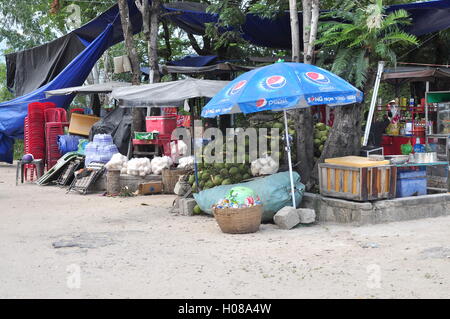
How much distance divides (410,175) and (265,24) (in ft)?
25.2

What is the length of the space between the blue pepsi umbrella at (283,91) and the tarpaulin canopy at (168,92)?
7.27ft

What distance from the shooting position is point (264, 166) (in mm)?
9656

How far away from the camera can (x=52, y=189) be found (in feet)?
Answer: 45.2

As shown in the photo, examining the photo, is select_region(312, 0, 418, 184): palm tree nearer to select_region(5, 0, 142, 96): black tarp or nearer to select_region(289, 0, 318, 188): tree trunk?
select_region(289, 0, 318, 188): tree trunk

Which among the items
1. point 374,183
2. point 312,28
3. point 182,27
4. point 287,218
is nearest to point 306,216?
point 287,218

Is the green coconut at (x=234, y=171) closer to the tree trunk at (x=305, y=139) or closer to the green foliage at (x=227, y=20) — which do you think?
the tree trunk at (x=305, y=139)

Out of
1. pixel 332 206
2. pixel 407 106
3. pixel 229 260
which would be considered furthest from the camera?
pixel 407 106

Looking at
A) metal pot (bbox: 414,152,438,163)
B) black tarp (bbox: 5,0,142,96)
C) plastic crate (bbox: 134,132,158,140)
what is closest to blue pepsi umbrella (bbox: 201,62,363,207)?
metal pot (bbox: 414,152,438,163)

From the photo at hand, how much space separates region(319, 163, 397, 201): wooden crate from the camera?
27.6 ft

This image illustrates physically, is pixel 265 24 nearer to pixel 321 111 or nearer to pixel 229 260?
pixel 321 111

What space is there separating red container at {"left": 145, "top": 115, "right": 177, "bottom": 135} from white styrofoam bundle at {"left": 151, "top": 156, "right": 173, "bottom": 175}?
1058 mm

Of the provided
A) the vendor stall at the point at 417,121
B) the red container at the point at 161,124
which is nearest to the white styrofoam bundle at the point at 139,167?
the red container at the point at 161,124

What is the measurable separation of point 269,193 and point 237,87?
66.0 inches

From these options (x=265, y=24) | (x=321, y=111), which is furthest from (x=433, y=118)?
(x=265, y=24)
